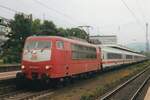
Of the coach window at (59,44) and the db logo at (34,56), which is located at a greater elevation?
the coach window at (59,44)

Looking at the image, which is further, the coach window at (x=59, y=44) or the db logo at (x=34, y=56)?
the coach window at (x=59, y=44)

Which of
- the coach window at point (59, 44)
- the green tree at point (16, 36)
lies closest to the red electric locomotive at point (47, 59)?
the coach window at point (59, 44)

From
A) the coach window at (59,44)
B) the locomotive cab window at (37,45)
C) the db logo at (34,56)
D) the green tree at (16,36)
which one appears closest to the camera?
the db logo at (34,56)

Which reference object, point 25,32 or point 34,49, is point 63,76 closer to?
point 34,49

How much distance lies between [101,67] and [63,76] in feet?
48.0

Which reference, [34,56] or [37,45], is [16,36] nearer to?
[37,45]

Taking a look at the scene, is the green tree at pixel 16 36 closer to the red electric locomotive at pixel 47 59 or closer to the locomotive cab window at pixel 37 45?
the red electric locomotive at pixel 47 59

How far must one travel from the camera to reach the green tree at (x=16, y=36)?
52.7 metres

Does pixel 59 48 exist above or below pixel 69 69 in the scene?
above

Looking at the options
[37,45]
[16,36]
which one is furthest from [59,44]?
[16,36]

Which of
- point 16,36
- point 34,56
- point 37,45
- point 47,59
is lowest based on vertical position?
point 47,59

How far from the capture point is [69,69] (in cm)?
2186

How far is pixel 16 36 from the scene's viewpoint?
55.9 meters

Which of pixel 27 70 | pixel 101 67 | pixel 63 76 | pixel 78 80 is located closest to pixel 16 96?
pixel 27 70
